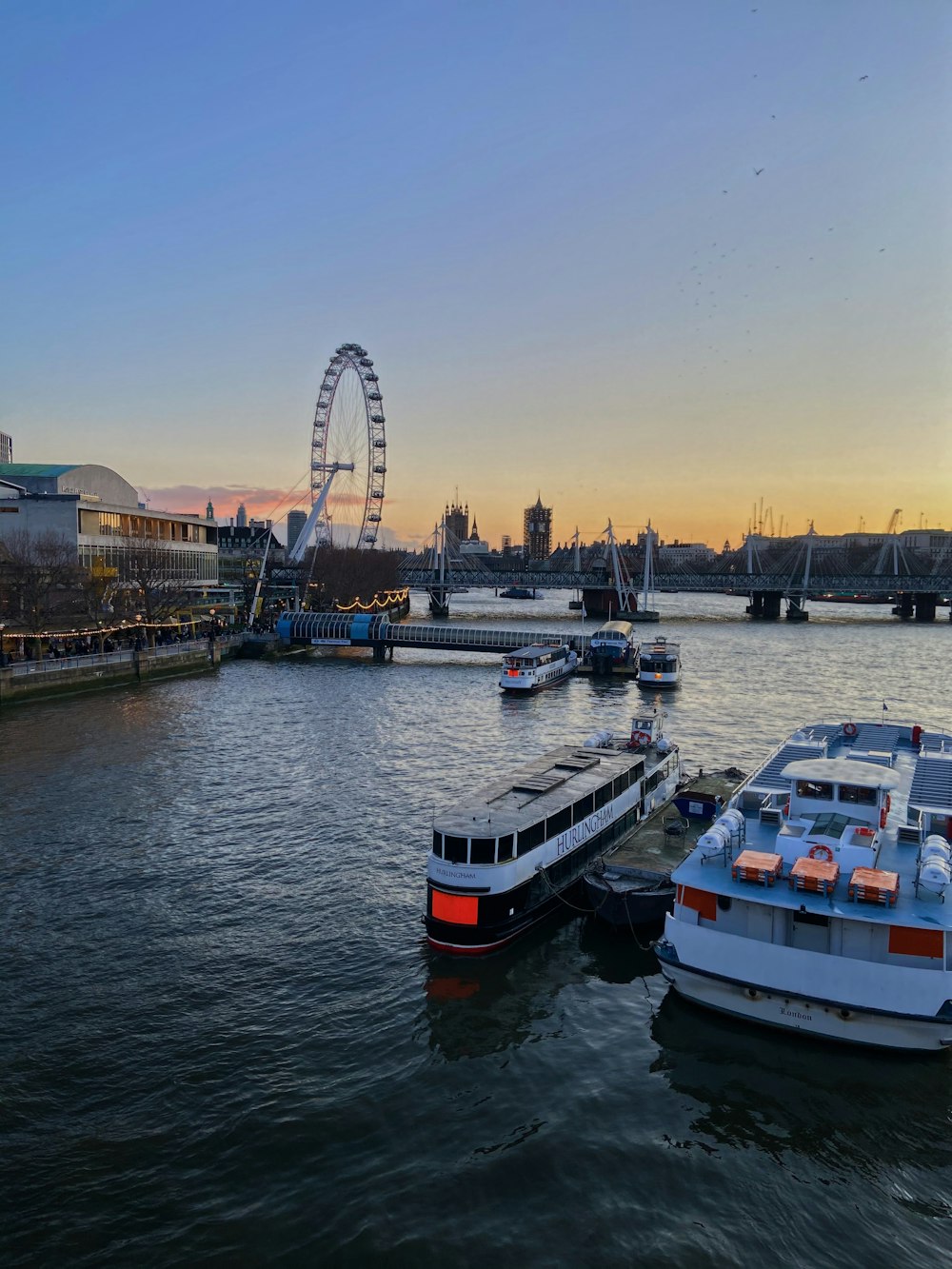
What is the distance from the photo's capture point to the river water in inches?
491

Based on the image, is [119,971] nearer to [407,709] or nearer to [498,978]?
[498,978]

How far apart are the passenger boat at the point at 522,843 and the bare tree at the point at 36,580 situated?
141 ft

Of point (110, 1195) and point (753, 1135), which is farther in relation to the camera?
point (753, 1135)

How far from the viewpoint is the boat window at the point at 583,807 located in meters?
24.2

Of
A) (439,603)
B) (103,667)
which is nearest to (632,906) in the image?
(103,667)

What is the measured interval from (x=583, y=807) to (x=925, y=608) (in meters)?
153

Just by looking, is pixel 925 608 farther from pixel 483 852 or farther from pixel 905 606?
pixel 483 852

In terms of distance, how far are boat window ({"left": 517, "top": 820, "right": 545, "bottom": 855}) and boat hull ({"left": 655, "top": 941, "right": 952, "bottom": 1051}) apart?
457cm

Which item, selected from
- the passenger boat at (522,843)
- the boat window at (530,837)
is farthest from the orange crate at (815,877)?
the passenger boat at (522,843)

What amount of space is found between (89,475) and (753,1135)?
105195 mm

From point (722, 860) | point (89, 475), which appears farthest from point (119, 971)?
point (89, 475)

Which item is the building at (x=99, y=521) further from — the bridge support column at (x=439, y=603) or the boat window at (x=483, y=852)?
the boat window at (x=483, y=852)

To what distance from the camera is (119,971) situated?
63.3ft

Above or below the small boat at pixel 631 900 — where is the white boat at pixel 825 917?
above
